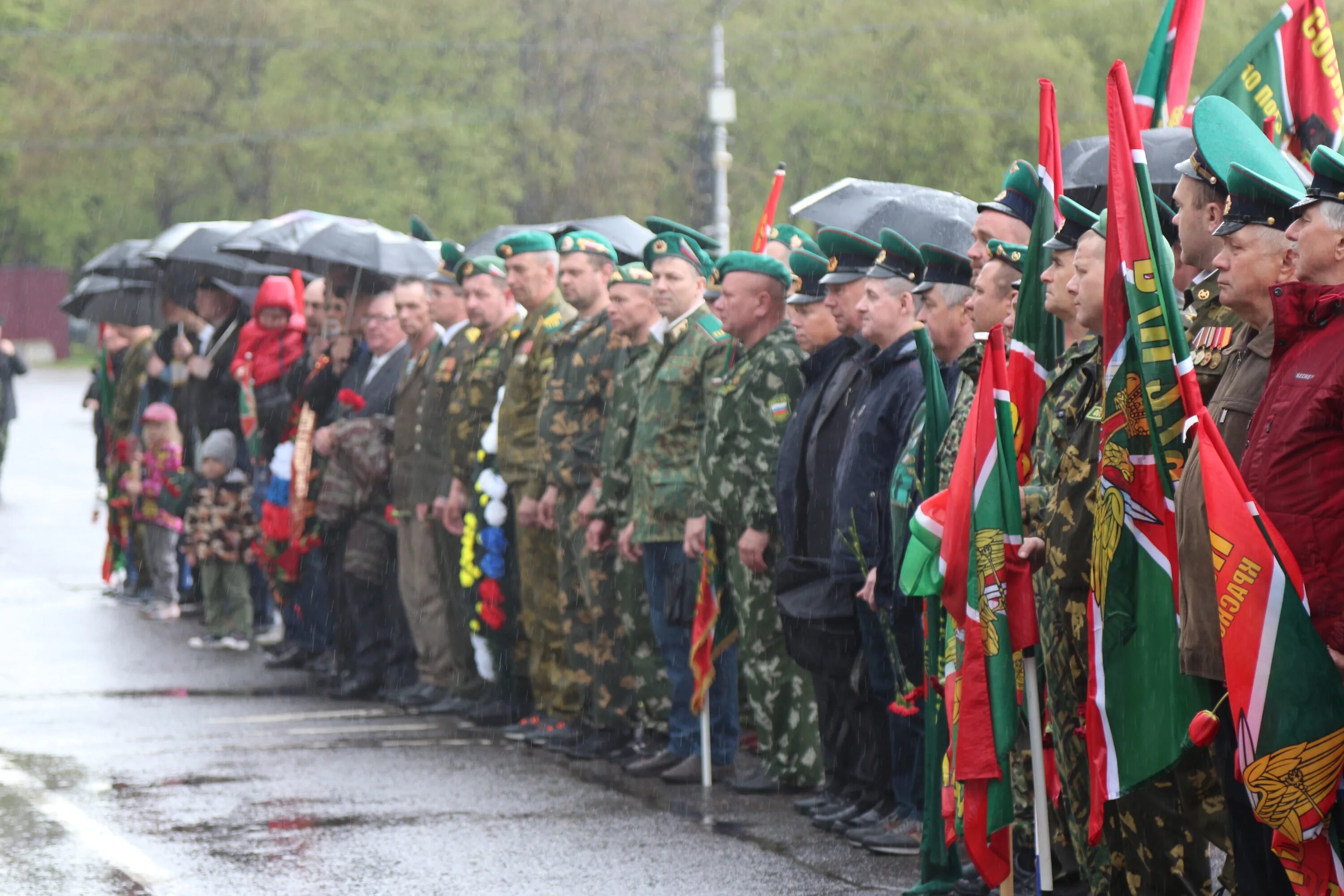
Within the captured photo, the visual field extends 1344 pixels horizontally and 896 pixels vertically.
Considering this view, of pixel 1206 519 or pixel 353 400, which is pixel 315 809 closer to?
pixel 353 400

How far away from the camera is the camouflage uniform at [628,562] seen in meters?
9.08

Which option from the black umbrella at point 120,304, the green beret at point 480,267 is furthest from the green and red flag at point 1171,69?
the black umbrella at point 120,304

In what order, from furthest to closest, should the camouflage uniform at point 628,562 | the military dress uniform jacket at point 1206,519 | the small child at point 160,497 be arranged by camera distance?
the small child at point 160,497, the camouflage uniform at point 628,562, the military dress uniform jacket at point 1206,519

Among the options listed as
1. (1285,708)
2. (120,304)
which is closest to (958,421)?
(1285,708)

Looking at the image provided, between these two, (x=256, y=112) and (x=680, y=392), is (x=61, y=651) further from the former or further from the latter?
(x=256, y=112)

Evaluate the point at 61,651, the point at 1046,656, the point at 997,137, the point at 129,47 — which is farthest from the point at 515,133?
the point at 1046,656

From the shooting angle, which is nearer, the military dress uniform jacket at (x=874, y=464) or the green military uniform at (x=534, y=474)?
the military dress uniform jacket at (x=874, y=464)

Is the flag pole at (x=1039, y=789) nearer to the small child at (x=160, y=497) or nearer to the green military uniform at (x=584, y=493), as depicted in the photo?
the green military uniform at (x=584, y=493)

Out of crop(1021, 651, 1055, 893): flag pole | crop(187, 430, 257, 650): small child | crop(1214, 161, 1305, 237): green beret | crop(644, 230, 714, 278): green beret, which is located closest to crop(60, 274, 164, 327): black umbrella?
crop(187, 430, 257, 650): small child

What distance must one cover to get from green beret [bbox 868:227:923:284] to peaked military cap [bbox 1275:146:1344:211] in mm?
2855

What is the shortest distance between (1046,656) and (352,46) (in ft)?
148

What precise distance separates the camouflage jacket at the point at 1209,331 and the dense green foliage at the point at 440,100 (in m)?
30.5

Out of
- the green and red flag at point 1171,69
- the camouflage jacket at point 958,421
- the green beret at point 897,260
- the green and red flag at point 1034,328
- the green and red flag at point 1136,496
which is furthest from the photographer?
the green and red flag at point 1171,69

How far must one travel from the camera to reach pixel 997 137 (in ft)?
112
